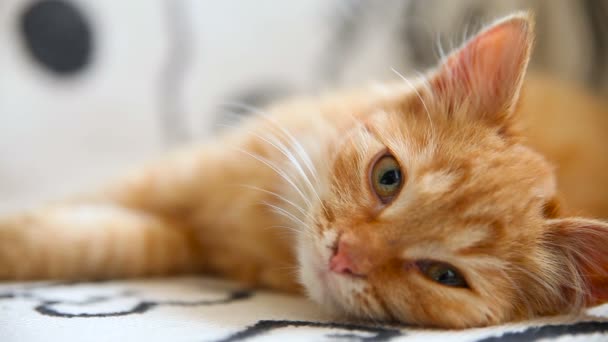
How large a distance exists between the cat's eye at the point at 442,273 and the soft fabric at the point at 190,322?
82 millimetres

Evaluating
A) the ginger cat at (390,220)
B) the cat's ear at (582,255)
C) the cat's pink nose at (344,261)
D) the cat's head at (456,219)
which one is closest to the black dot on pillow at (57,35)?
the ginger cat at (390,220)

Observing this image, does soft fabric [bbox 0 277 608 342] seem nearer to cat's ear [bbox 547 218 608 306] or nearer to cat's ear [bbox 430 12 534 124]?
cat's ear [bbox 547 218 608 306]

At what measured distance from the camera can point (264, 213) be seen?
4.21 feet

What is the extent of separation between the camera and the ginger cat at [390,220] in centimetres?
93

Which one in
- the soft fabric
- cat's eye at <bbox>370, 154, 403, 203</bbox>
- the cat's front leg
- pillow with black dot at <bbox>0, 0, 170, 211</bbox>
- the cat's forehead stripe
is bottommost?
the soft fabric

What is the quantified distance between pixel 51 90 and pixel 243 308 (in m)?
1.10

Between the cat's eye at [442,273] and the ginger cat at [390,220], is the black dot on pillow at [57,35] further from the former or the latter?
the cat's eye at [442,273]

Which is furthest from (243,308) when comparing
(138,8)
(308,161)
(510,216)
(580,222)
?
(138,8)

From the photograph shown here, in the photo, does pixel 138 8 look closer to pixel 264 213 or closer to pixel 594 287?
pixel 264 213

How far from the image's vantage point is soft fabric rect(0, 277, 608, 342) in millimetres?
834

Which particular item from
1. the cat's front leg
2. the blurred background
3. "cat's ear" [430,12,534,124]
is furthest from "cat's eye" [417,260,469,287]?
the blurred background

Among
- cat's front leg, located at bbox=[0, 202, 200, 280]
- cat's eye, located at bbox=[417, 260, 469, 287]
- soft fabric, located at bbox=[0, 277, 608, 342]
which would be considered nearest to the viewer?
soft fabric, located at bbox=[0, 277, 608, 342]

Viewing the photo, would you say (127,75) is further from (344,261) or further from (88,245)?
(344,261)

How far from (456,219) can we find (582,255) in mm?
245
